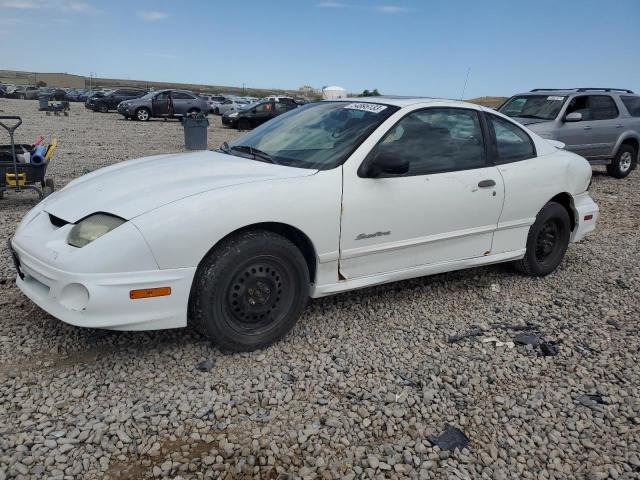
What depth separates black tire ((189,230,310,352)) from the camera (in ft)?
10.0

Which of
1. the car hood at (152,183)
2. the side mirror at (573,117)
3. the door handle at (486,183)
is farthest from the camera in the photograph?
the side mirror at (573,117)

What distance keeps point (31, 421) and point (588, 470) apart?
2.76 metres

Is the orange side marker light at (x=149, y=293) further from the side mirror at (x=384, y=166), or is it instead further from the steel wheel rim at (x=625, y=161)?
the steel wheel rim at (x=625, y=161)

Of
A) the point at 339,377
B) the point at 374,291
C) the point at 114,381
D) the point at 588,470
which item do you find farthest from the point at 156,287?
the point at 588,470

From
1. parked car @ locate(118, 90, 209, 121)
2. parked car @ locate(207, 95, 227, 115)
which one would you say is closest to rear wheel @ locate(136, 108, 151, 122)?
parked car @ locate(118, 90, 209, 121)

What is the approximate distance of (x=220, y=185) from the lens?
316 cm

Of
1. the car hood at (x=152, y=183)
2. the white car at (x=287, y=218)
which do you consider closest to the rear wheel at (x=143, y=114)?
the white car at (x=287, y=218)

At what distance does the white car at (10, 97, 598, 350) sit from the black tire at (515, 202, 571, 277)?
0.05 m

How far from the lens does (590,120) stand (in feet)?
34.5

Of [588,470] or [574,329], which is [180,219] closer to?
[588,470]

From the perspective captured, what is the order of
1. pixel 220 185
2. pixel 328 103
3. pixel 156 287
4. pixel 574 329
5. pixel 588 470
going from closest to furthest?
pixel 588 470 → pixel 156 287 → pixel 220 185 → pixel 574 329 → pixel 328 103

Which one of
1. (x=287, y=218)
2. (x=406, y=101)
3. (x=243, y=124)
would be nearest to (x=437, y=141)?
(x=406, y=101)

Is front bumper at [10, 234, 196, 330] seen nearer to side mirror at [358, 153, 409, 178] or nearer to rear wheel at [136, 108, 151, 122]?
side mirror at [358, 153, 409, 178]

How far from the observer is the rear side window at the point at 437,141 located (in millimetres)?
3803
